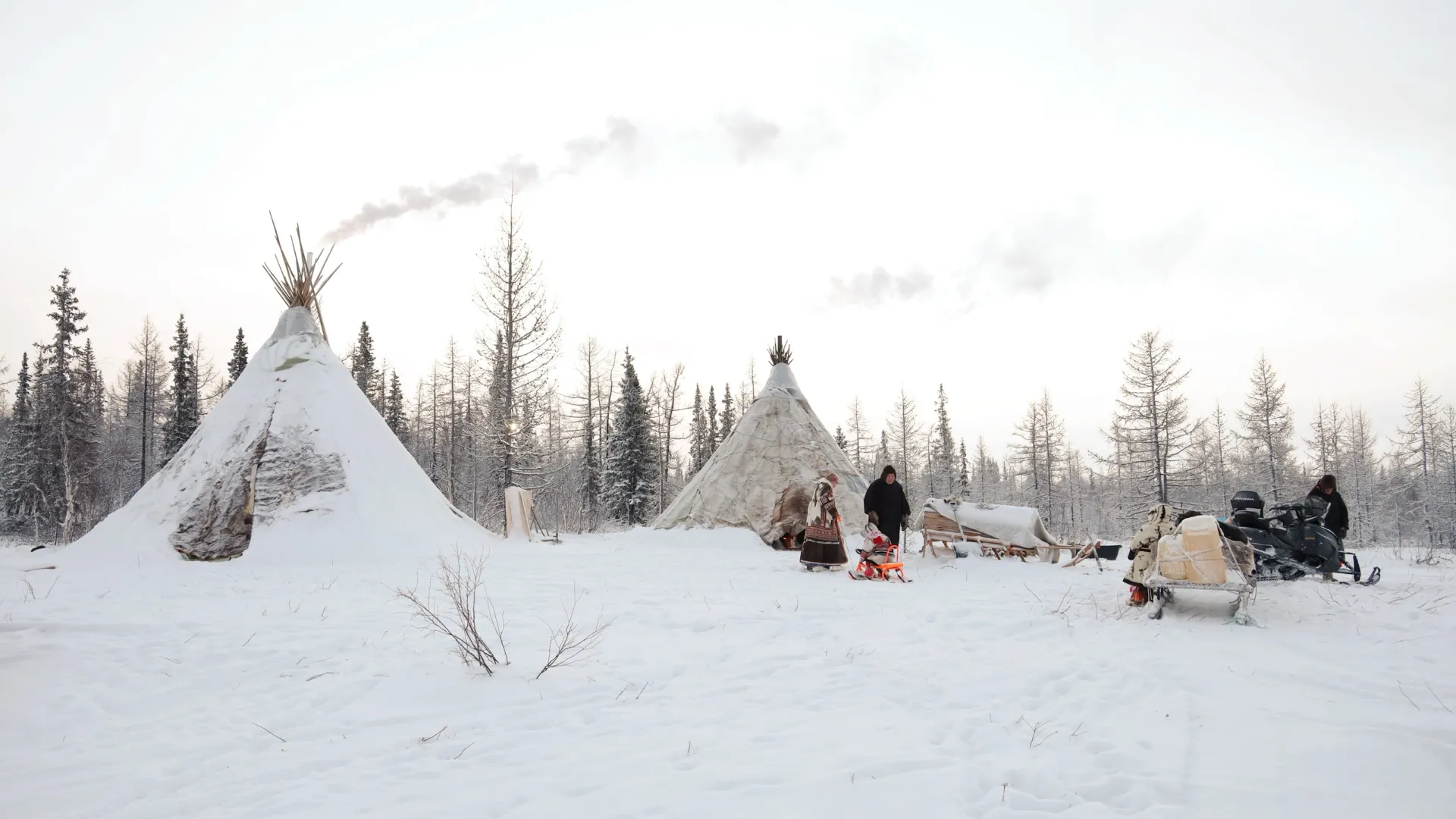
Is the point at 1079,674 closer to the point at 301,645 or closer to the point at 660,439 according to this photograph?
the point at 301,645

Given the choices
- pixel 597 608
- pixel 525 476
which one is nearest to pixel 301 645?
pixel 597 608

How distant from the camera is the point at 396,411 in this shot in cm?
3259

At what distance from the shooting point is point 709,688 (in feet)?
13.6

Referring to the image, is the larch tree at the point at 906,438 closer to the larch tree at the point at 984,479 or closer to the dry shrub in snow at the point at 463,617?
the larch tree at the point at 984,479

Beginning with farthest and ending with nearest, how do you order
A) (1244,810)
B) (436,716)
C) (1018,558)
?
1. (1018,558)
2. (436,716)
3. (1244,810)

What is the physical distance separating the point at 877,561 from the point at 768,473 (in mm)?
4526

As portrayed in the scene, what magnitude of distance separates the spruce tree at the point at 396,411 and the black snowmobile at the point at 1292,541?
32.3m

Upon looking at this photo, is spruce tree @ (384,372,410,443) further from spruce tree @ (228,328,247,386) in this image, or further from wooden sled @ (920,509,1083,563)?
wooden sled @ (920,509,1083,563)

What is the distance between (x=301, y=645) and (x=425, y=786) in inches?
104

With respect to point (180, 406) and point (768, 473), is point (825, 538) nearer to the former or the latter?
point (768, 473)

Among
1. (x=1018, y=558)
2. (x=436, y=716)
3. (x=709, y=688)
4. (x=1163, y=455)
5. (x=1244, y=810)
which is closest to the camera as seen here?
(x=1244, y=810)

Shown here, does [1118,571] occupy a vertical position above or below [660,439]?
below

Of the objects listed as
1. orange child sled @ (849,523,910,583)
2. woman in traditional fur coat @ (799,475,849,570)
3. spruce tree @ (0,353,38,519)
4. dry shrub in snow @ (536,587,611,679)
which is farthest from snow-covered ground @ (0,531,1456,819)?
spruce tree @ (0,353,38,519)

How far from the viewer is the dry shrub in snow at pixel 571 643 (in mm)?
4450
